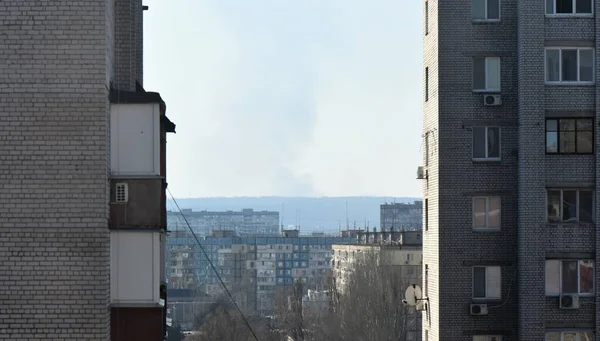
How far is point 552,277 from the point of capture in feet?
91.1

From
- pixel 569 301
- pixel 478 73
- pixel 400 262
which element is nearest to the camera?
pixel 569 301

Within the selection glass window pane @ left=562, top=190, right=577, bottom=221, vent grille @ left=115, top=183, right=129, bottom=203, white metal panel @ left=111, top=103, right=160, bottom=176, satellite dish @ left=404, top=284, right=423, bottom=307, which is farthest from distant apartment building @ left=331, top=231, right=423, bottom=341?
vent grille @ left=115, top=183, right=129, bottom=203

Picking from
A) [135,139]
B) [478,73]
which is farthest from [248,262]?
[135,139]

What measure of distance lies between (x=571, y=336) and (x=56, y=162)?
1722 cm

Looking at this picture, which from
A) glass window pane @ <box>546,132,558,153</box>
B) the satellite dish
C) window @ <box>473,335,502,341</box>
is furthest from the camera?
the satellite dish

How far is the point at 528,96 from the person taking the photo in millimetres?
27812

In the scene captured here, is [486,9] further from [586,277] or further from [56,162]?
[56,162]

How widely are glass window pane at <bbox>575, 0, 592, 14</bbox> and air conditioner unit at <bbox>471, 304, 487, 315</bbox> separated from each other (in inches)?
293

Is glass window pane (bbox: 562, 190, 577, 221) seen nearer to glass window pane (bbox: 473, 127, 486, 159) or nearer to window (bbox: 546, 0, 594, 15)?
glass window pane (bbox: 473, 127, 486, 159)

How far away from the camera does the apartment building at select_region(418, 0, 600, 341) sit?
27766 millimetres

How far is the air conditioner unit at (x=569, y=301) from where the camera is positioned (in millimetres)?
27484

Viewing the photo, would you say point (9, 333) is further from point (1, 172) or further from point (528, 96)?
point (528, 96)

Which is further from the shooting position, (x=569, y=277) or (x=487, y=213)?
(x=487, y=213)

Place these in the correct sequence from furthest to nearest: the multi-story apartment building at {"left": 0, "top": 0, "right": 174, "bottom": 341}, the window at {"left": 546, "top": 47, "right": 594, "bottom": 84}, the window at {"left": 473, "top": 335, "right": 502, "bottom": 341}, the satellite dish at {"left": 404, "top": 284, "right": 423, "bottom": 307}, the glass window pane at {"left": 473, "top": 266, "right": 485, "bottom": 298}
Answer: the satellite dish at {"left": 404, "top": 284, "right": 423, "bottom": 307} → the glass window pane at {"left": 473, "top": 266, "right": 485, "bottom": 298} → the window at {"left": 473, "top": 335, "right": 502, "bottom": 341} → the window at {"left": 546, "top": 47, "right": 594, "bottom": 84} → the multi-story apartment building at {"left": 0, "top": 0, "right": 174, "bottom": 341}
